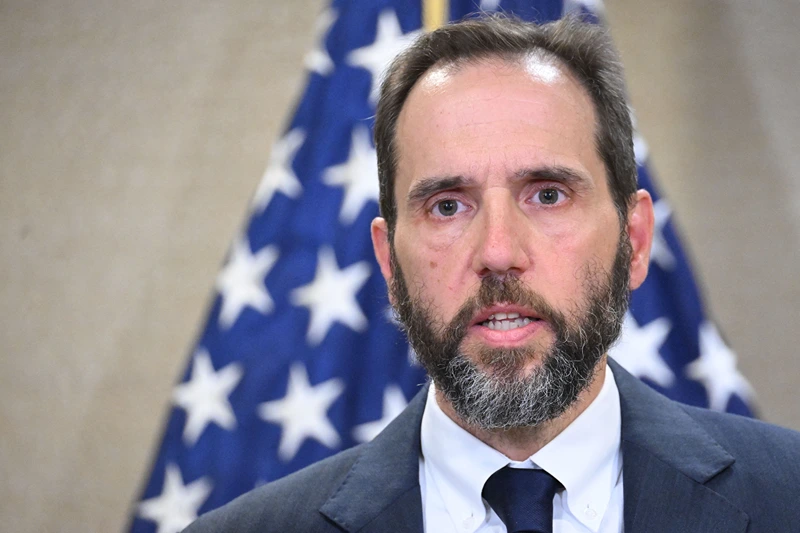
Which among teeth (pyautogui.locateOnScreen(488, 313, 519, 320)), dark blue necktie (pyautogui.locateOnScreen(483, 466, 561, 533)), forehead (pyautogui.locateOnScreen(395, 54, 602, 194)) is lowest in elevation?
dark blue necktie (pyautogui.locateOnScreen(483, 466, 561, 533))

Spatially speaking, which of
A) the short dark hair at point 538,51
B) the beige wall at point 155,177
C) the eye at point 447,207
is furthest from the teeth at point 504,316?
the beige wall at point 155,177

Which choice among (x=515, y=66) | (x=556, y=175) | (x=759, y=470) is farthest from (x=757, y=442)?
(x=515, y=66)

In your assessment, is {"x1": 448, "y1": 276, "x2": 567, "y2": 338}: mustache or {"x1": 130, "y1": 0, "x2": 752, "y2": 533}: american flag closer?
{"x1": 448, "y1": 276, "x2": 567, "y2": 338}: mustache

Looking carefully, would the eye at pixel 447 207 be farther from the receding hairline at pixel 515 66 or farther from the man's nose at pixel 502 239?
the receding hairline at pixel 515 66

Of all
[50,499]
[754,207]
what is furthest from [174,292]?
[754,207]

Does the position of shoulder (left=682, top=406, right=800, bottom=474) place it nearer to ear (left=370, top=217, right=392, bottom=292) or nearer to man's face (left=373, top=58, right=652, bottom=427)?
man's face (left=373, top=58, right=652, bottom=427)

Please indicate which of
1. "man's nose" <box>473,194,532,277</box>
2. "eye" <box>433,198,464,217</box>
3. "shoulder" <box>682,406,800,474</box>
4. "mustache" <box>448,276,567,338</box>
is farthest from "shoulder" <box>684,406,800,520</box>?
"eye" <box>433,198,464,217</box>

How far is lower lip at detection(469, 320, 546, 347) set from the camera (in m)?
1.67

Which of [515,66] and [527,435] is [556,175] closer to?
[515,66]

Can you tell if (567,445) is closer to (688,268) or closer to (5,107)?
(688,268)

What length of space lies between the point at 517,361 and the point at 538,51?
706mm

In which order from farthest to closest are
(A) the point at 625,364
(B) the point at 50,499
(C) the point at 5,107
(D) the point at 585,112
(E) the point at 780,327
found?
(C) the point at 5,107 → (B) the point at 50,499 → (E) the point at 780,327 → (A) the point at 625,364 → (D) the point at 585,112

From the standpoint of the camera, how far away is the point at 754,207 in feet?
10.4

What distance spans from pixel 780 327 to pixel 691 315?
28.2 inches
